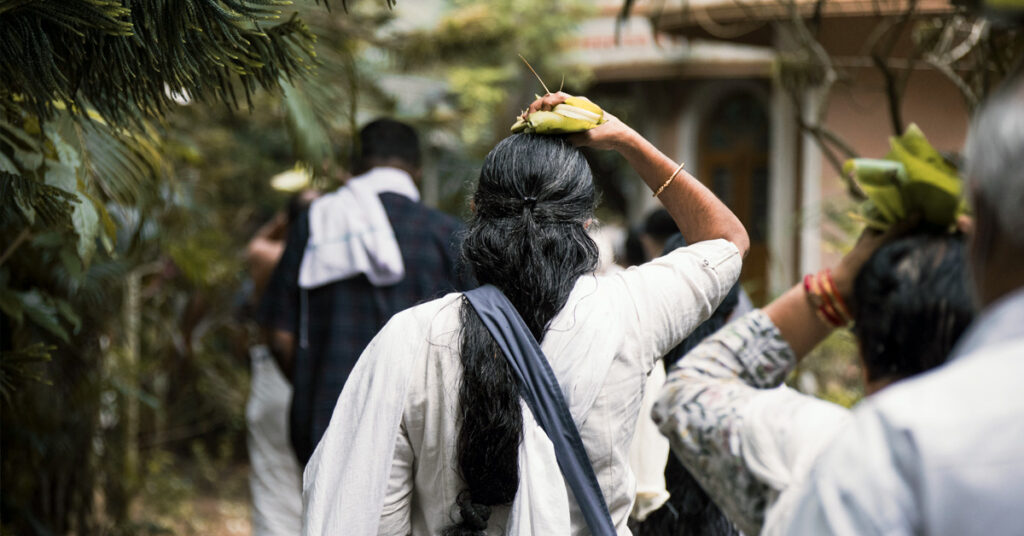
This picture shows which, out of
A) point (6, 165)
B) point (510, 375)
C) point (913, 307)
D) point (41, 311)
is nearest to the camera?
point (913, 307)

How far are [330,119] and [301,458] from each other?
50.7 inches

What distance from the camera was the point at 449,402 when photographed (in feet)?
6.20

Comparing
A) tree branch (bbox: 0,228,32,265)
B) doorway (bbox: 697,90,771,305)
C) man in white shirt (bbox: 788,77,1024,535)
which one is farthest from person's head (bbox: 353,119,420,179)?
doorway (bbox: 697,90,771,305)

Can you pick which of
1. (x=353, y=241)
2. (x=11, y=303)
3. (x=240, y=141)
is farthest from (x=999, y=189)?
(x=240, y=141)

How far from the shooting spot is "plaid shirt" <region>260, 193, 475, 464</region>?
12.2ft

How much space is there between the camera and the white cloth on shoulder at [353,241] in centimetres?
372

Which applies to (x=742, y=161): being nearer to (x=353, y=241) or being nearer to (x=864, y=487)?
(x=353, y=241)

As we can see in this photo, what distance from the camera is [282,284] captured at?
12.7 ft

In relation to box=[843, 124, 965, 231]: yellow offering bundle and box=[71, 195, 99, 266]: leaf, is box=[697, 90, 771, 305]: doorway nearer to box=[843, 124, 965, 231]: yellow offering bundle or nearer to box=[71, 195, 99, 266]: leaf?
box=[71, 195, 99, 266]: leaf

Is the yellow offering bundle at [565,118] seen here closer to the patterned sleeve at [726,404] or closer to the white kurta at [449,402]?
the white kurta at [449,402]

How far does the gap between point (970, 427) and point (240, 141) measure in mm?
10168

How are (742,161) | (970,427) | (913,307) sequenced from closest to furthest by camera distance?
(970,427), (913,307), (742,161)

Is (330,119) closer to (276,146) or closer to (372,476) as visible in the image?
(372,476)

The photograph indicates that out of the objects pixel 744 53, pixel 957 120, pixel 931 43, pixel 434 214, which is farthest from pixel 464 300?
pixel 744 53
